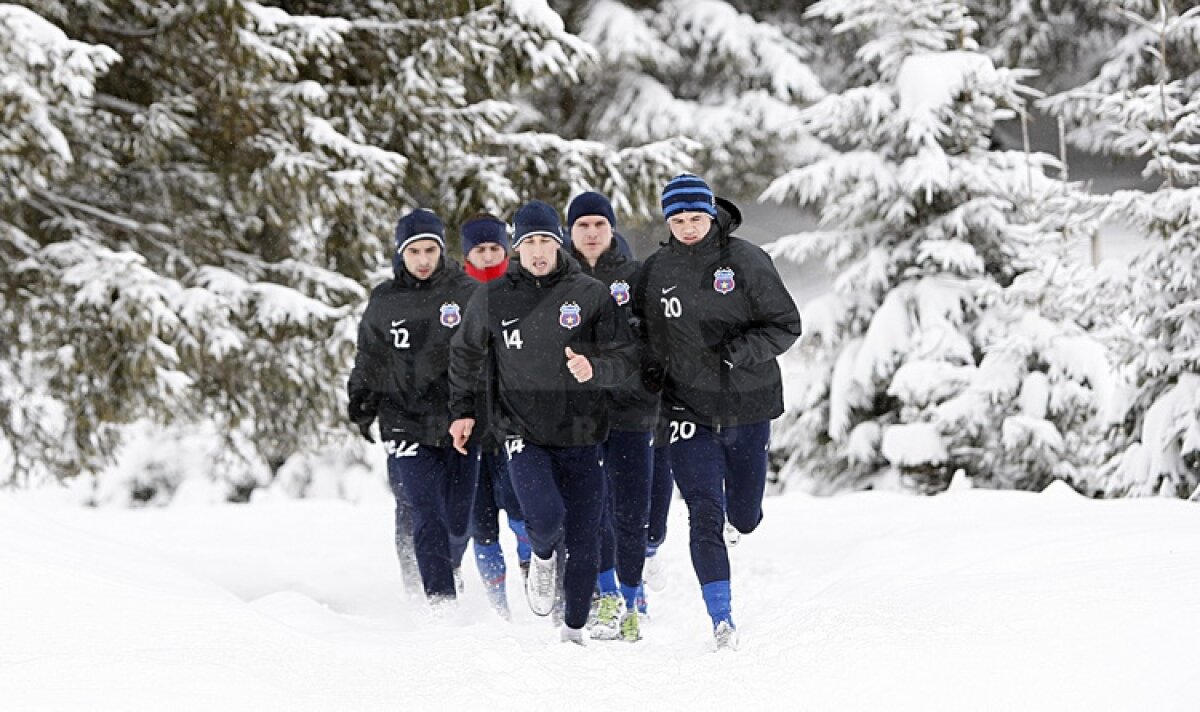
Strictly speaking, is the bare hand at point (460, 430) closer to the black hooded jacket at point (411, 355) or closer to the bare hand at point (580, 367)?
the black hooded jacket at point (411, 355)

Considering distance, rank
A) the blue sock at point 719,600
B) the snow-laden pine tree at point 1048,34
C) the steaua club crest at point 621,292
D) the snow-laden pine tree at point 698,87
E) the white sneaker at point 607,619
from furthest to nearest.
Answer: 1. the snow-laden pine tree at point 1048,34
2. the snow-laden pine tree at point 698,87
3. the steaua club crest at point 621,292
4. the white sneaker at point 607,619
5. the blue sock at point 719,600

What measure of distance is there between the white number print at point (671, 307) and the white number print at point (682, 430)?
481 mm

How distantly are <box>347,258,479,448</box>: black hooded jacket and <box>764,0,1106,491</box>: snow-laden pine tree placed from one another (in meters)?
6.44

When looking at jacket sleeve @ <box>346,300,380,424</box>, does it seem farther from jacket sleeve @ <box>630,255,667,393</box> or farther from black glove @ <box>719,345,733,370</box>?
black glove @ <box>719,345,733,370</box>

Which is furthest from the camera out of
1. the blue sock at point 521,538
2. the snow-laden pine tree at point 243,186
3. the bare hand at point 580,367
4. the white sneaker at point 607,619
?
the snow-laden pine tree at point 243,186

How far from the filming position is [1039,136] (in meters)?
28.3

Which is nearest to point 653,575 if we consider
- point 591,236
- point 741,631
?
point 741,631

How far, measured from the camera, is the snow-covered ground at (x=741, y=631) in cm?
413

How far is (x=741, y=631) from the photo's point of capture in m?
6.16

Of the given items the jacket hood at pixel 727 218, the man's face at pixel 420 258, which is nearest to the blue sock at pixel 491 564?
the man's face at pixel 420 258

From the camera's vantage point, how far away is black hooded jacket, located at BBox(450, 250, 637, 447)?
583 centimetres

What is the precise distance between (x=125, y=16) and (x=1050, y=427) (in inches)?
367

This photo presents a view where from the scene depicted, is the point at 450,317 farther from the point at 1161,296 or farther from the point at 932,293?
the point at 932,293

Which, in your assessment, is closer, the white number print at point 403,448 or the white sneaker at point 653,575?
the white number print at point 403,448
